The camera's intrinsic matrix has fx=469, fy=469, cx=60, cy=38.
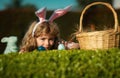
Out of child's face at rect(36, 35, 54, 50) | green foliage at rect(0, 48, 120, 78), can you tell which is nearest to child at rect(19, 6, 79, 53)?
child's face at rect(36, 35, 54, 50)

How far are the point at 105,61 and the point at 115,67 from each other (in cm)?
17

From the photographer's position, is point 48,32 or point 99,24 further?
point 99,24

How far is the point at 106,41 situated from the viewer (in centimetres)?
618

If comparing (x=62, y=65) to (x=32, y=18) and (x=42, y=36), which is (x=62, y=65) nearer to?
(x=42, y=36)

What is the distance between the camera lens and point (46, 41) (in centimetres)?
687

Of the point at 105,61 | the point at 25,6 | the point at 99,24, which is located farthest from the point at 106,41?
the point at 25,6

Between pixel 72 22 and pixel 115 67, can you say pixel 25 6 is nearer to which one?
pixel 72 22

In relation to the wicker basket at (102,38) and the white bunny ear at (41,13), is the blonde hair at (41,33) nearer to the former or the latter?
the white bunny ear at (41,13)

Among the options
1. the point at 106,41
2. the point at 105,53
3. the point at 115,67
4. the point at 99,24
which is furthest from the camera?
the point at 99,24

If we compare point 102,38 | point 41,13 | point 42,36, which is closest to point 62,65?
point 102,38

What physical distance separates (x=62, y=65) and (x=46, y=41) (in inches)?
92.5

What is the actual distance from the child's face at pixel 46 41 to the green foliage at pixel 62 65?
5.52 ft

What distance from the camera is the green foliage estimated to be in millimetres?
4367

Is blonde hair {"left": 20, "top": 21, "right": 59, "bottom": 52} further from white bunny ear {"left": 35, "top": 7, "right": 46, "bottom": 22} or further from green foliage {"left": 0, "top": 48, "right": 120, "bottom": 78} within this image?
green foliage {"left": 0, "top": 48, "right": 120, "bottom": 78}
